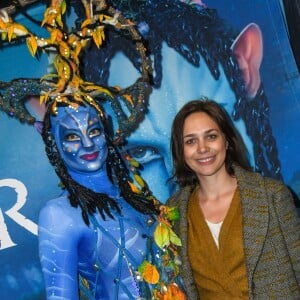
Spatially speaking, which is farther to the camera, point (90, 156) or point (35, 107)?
point (35, 107)

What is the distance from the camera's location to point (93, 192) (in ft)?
4.99

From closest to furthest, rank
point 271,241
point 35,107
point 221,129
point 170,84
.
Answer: point 271,241 → point 221,129 → point 35,107 → point 170,84

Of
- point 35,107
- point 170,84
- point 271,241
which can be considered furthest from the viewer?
point 170,84

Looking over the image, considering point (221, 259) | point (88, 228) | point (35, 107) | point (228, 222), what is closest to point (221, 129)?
point (228, 222)

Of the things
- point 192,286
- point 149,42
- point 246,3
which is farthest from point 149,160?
point 246,3

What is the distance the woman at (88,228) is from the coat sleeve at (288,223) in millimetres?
358

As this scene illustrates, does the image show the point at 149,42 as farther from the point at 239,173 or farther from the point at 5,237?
the point at 5,237

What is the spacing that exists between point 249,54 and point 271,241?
0.87 meters

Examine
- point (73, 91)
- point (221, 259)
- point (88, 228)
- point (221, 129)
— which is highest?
point (73, 91)

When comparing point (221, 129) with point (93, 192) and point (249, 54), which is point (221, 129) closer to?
point (93, 192)

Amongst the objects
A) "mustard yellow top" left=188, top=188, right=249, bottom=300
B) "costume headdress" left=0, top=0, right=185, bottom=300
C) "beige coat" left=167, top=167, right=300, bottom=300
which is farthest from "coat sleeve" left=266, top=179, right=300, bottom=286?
"costume headdress" left=0, top=0, right=185, bottom=300

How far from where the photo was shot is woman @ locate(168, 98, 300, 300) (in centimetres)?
145

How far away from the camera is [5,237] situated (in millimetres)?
1759

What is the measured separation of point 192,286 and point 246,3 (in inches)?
44.8
